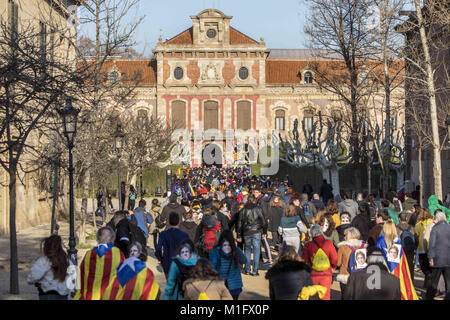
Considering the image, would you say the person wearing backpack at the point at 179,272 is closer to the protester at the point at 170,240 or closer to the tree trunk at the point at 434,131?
the protester at the point at 170,240

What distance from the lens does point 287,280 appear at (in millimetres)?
6477

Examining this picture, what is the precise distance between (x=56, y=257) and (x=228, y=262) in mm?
2125

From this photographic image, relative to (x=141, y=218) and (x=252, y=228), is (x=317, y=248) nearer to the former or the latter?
(x=252, y=228)

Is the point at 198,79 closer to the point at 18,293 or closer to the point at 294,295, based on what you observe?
the point at 18,293

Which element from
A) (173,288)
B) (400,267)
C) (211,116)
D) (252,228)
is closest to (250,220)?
(252,228)

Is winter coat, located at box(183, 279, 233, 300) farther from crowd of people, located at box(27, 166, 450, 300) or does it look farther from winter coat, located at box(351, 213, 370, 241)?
winter coat, located at box(351, 213, 370, 241)

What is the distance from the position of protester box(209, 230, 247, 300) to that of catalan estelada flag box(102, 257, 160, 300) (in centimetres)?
154

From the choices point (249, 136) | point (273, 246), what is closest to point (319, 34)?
point (273, 246)

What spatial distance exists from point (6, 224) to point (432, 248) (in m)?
13.6

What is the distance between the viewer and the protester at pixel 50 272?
22.2ft

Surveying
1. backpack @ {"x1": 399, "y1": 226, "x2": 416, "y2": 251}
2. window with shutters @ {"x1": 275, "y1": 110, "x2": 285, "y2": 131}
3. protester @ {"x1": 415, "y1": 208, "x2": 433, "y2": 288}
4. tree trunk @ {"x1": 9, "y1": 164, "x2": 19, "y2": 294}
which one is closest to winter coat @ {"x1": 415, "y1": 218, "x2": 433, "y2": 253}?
protester @ {"x1": 415, "y1": 208, "x2": 433, "y2": 288}

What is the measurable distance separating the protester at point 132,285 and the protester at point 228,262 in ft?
5.04

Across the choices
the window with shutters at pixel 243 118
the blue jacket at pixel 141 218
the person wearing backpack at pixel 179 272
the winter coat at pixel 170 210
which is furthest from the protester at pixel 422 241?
the window with shutters at pixel 243 118

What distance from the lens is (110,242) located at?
7246mm
